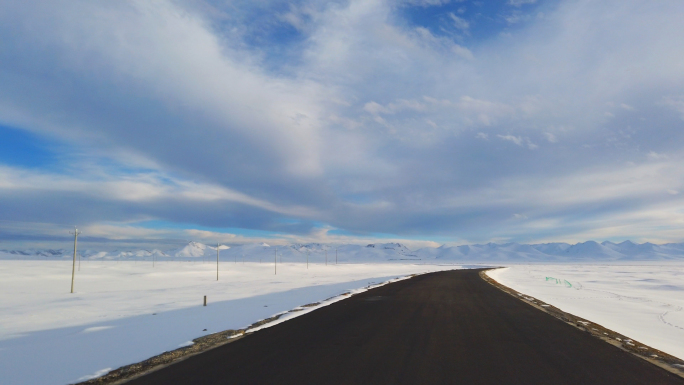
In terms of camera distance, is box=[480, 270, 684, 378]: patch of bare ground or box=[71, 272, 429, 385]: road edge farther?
box=[480, 270, 684, 378]: patch of bare ground

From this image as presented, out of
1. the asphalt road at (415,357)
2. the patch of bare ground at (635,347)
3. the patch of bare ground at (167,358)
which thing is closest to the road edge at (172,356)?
the patch of bare ground at (167,358)

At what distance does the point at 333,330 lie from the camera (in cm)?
1285

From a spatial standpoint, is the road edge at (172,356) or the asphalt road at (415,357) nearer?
the asphalt road at (415,357)

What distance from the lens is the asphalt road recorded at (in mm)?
7617

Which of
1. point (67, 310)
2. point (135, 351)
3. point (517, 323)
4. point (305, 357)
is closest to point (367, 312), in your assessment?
point (517, 323)

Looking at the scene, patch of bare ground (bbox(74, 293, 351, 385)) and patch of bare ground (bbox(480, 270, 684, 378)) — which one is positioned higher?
patch of bare ground (bbox(74, 293, 351, 385))

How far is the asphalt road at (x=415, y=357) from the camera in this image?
7617mm

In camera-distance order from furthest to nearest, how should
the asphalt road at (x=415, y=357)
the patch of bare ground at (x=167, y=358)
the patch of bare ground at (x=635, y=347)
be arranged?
the patch of bare ground at (x=635, y=347) < the patch of bare ground at (x=167, y=358) < the asphalt road at (x=415, y=357)

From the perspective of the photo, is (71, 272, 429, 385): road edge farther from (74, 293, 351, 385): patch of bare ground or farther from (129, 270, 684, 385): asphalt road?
(129, 270, 684, 385): asphalt road

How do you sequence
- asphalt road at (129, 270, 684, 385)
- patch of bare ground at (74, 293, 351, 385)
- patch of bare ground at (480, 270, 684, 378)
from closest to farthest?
asphalt road at (129, 270, 684, 385) < patch of bare ground at (74, 293, 351, 385) < patch of bare ground at (480, 270, 684, 378)

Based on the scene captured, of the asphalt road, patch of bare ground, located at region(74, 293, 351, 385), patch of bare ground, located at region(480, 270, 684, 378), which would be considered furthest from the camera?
patch of bare ground, located at region(480, 270, 684, 378)

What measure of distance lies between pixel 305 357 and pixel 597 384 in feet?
20.9

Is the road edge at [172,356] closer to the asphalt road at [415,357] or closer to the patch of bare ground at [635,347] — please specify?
the asphalt road at [415,357]

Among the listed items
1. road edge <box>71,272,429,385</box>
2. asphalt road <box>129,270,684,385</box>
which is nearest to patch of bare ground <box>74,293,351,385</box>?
road edge <box>71,272,429,385</box>
